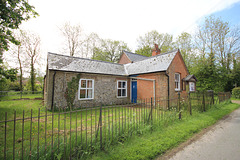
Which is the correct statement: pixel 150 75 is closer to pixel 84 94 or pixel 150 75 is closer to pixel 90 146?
pixel 84 94

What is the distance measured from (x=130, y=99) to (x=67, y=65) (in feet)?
24.6

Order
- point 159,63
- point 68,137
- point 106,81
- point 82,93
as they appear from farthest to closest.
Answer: point 106,81 → point 159,63 → point 82,93 → point 68,137

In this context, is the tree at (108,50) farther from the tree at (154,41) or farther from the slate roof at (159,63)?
the slate roof at (159,63)

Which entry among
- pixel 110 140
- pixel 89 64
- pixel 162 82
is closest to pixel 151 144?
pixel 110 140

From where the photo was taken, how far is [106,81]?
38.3 feet

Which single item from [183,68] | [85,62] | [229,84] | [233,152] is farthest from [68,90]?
[229,84]

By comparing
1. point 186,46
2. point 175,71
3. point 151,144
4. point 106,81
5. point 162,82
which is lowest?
point 151,144

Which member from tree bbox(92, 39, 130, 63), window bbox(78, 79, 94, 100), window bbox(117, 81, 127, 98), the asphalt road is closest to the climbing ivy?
window bbox(78, 79, 94, 100)

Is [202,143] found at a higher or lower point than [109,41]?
lower

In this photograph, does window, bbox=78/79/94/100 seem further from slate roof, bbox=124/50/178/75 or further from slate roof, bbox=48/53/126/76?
slate roof, bbox=124/50/178/75

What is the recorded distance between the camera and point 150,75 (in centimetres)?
1113

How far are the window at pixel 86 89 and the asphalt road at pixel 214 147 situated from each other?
28.1 feet

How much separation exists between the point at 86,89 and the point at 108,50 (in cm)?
2448

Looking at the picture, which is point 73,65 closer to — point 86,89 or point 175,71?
point 86,89
